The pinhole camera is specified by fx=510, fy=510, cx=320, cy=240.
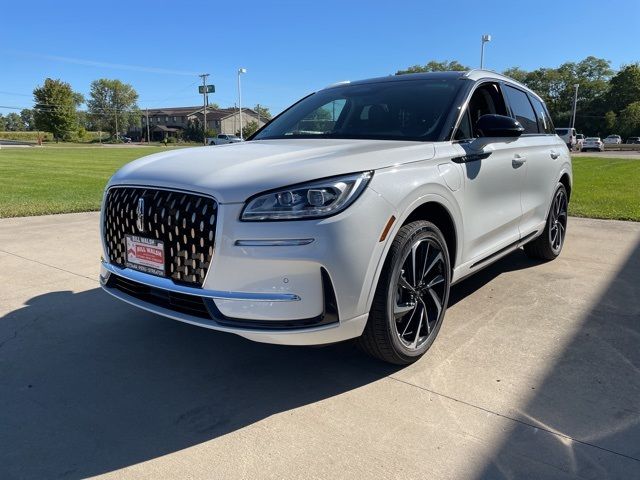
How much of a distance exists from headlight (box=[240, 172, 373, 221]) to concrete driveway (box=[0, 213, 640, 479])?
3.40ft

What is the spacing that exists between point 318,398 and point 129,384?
1093mm

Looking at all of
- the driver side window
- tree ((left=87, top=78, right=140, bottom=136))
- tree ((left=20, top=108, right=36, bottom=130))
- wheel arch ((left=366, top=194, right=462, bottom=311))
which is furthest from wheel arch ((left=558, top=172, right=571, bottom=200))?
tree ((left=20, top=108, right=36, bottom=130))

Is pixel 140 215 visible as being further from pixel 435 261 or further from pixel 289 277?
pixel 435 261

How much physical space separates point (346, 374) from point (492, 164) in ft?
6.33

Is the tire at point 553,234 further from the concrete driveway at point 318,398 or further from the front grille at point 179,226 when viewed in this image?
the front grille at point 179,226

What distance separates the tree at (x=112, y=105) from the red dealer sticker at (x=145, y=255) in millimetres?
128498

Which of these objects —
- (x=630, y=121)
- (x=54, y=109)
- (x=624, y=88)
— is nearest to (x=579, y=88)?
(x=624, y=88)

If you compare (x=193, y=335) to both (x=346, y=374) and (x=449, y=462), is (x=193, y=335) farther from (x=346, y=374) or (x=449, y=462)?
(x=449, y=462)

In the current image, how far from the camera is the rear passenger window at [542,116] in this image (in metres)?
5.36

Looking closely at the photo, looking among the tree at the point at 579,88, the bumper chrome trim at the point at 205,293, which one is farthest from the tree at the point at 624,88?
the bumper chrome trim at the point at 205,293

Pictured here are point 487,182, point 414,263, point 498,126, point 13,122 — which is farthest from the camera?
point 13,122

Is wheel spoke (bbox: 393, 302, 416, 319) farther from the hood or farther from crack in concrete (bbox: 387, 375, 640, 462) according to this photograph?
the hood

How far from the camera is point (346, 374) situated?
120 inches

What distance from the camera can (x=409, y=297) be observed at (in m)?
3.08
